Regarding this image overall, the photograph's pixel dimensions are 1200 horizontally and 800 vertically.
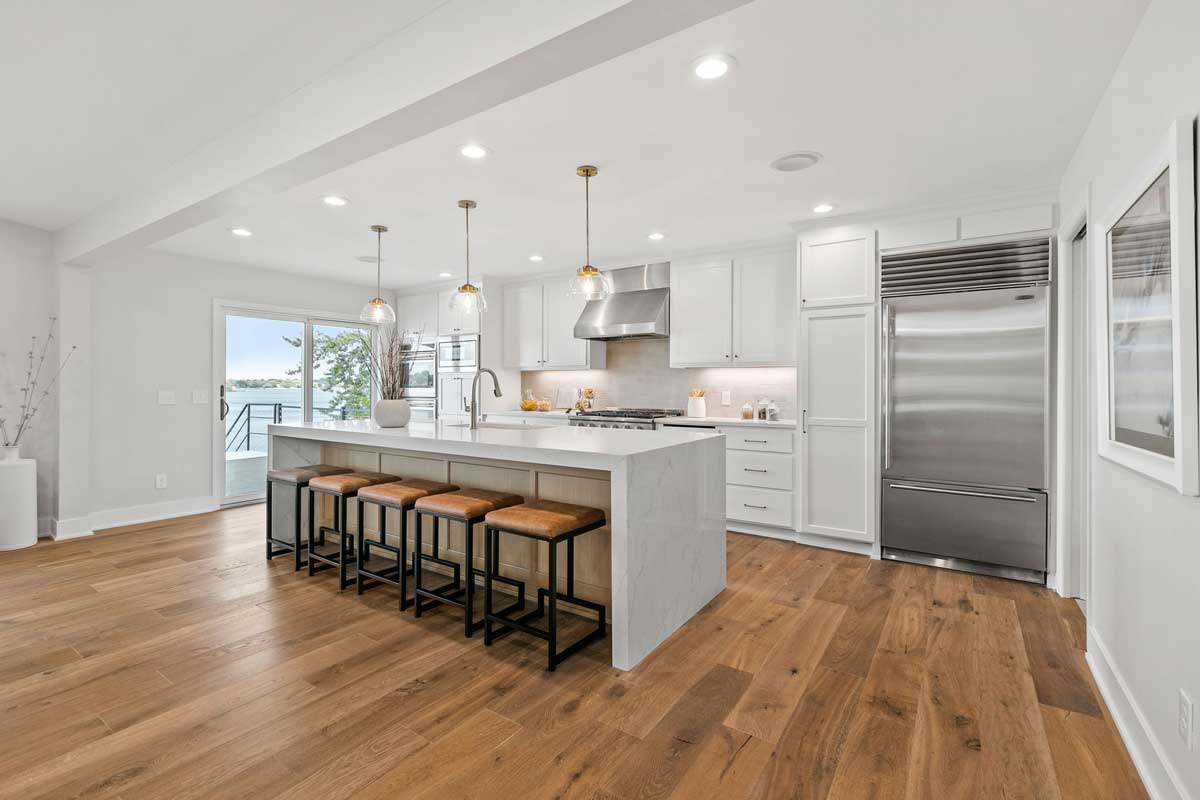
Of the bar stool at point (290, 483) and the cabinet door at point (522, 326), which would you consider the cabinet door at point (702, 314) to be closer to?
the cabinet door at point (522, 326)

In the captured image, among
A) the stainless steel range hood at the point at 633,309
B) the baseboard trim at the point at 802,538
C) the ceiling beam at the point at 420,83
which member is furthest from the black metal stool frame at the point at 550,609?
the stainless steel range hood at the point at 633,309

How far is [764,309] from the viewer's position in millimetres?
4750

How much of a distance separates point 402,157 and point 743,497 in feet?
11.2

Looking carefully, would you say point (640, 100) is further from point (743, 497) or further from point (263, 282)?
point (263, 282)

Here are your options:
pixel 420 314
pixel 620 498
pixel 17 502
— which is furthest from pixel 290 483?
pixel 420 314

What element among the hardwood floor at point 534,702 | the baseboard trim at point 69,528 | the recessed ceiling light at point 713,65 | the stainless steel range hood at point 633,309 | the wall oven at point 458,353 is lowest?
the hardwood floor at point 534,702

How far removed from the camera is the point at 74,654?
2.48 m

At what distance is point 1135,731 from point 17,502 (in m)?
6.28

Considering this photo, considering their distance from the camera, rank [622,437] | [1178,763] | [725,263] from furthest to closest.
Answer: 1. [725,263]
2. [622,437]
3. [1178,763]

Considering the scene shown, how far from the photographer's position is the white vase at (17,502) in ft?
13.4

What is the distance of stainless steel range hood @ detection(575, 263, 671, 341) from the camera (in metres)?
5.22

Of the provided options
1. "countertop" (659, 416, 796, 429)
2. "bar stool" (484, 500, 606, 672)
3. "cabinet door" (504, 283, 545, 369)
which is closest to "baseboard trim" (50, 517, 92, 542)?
"cabinet door" (504, 283, 545, 369)

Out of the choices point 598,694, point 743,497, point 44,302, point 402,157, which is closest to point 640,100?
point 402,157

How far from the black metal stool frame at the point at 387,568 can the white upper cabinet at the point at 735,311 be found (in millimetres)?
2824
